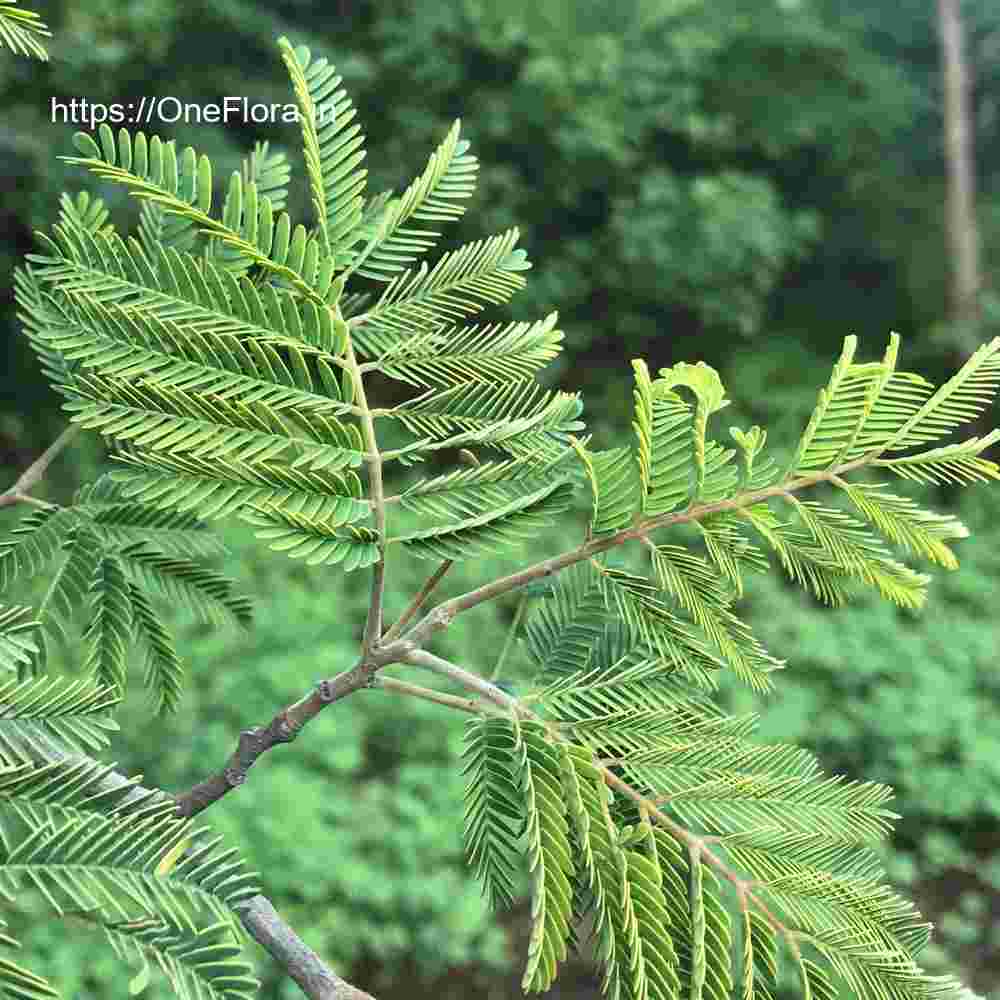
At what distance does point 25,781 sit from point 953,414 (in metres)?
0.34

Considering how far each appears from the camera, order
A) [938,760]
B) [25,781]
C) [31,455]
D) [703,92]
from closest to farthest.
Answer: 1. [25,781]
2. [938,760]
3. [31,455]
4. [703,92]

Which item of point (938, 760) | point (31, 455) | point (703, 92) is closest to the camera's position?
point (938, 760)

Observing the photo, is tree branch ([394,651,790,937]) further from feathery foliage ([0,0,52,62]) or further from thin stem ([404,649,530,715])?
feathery foliage ([0,0,52,62])

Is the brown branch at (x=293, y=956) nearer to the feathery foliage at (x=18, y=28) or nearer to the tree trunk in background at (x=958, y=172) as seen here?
the feathery foliage at (x=18, y=28)

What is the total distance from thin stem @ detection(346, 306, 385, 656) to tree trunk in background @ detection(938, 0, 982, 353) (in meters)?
5.79

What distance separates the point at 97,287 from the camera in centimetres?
41

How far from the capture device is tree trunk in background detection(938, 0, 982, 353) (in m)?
5.70


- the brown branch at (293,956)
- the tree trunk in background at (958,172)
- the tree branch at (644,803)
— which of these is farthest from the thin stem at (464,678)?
the tree trunk in background at (958,172)

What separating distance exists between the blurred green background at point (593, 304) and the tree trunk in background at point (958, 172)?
0.13m

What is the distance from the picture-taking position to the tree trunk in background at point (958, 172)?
224 inches

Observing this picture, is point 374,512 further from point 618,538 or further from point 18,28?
point 18,28

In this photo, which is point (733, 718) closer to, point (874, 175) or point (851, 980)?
point (851, 980)

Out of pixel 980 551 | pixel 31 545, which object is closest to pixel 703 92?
pixel 980 551

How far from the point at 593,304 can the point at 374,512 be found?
5.65 meters
